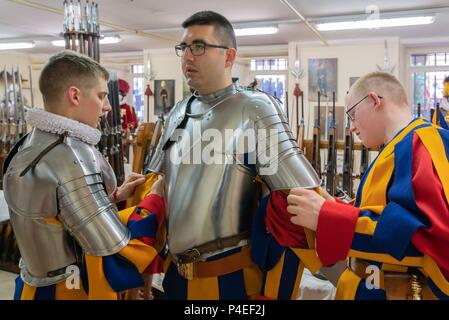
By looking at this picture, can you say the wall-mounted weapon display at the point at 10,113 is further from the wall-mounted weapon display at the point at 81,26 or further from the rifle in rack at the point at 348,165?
the rifle in rack at the point at 348,165

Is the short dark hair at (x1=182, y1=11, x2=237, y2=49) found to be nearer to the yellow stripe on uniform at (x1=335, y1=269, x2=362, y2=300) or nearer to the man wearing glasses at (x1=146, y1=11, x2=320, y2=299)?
the man wearing glasses at (x1=146, y1=11, x2=320, y2=299)

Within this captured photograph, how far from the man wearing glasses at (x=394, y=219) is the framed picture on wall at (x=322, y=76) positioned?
241 inches

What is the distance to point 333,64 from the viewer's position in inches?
294

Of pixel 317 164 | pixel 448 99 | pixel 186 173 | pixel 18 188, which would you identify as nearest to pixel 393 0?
pixel 448 99

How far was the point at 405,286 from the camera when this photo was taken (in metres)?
1.37

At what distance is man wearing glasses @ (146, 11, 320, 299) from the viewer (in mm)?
1546

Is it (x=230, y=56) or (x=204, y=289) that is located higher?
(x=230, y=56)

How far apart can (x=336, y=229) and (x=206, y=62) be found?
771 mm

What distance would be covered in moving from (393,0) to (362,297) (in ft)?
13.7

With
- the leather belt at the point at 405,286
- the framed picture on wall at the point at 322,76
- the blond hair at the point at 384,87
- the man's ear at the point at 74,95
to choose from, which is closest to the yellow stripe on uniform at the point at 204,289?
the leather belt at the point at 405,286

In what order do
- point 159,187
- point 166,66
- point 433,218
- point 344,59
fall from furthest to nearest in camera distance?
point 166,66 → point 344,59 → point 159,187 → point 433,218

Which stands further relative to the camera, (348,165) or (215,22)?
(348,165)

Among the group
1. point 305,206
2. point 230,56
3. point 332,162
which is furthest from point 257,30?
point 305,206

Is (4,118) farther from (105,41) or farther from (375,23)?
(375,23)
